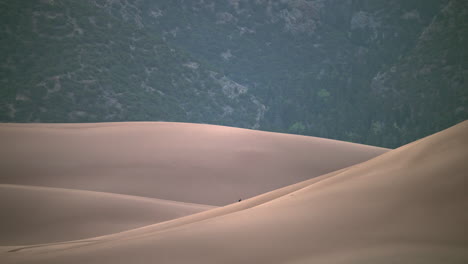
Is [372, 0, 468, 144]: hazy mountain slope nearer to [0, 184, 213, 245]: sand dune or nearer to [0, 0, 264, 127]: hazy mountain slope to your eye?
[0, 0, 264, 127]: hazy mountain slope

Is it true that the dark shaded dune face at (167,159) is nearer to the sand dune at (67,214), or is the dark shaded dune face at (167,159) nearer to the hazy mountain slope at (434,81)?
the sand dune at (67,214)

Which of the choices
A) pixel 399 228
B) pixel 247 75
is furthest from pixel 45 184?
pixel 247 75

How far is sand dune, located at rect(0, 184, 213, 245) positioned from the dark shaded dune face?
3.21 m

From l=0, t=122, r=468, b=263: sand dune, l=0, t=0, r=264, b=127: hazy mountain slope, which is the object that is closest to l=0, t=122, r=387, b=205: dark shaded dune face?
l=0, t=122, r=468, b=263: sand dune

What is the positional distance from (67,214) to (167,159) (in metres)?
6.34

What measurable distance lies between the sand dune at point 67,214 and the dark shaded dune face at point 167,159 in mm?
3207

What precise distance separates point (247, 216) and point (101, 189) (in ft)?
30.6

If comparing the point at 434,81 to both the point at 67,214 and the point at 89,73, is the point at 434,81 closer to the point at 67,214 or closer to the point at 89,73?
the point at 89,73

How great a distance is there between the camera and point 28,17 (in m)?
45.6

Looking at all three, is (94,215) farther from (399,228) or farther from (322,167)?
(322,167)

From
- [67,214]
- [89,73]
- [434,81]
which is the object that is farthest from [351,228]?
[434,81]

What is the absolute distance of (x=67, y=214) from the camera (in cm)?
905

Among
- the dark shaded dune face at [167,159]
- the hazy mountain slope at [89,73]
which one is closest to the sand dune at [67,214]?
the dark shaded dune face at [167,159]

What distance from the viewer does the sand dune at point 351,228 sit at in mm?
3146
